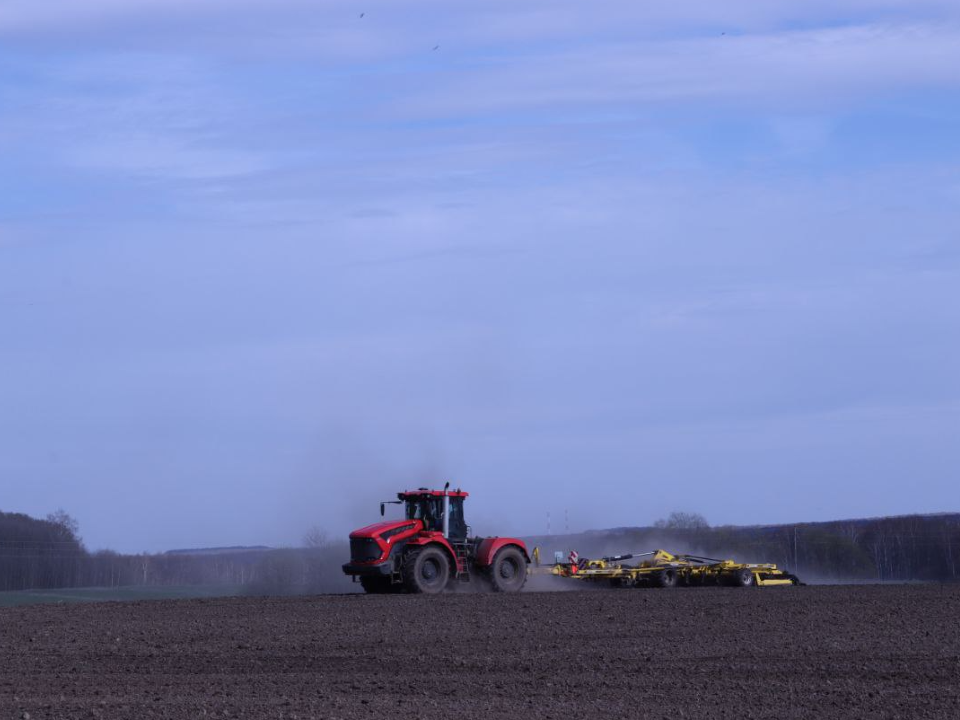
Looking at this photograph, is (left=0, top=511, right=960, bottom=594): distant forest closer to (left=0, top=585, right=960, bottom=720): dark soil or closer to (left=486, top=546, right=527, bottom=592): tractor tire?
(left=486, top=546, right=527, bottom=592): tractor tire

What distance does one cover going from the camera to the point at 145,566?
5562 centimetres

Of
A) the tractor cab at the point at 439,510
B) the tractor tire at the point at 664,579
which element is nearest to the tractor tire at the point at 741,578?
the tractor tire at the point at 664,579

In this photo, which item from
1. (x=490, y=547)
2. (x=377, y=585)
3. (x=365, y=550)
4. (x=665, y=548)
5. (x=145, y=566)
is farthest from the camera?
(x=145, y=566)

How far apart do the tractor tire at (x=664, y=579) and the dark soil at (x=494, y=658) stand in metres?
4.63

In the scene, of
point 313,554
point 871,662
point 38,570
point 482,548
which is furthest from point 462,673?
point 38,570

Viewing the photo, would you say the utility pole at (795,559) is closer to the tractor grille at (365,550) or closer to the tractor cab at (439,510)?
the tractor cab at (439,510)

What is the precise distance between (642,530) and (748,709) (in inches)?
1549

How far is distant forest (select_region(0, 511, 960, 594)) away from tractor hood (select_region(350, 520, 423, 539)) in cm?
686

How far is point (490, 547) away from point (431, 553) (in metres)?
1.71

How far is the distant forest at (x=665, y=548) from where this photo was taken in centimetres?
4072

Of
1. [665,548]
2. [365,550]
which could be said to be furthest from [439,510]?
[665,548]

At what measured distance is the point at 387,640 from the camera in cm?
1969

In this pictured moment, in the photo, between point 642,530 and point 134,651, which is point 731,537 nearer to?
point 642,530

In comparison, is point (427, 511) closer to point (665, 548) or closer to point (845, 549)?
point (665, 548)
